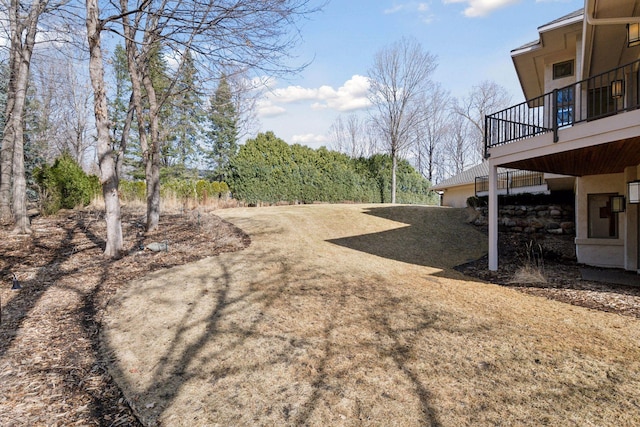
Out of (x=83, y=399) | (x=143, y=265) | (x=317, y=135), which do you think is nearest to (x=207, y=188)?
(x=143, y=265)

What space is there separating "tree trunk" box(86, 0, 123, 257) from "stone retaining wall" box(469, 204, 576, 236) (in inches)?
384

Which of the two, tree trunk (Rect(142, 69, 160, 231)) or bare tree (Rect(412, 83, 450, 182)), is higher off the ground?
bare tree (Rect(412, 83, 450, 182))

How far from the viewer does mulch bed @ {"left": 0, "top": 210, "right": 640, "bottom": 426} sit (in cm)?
257

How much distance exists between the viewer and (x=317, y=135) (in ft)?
128

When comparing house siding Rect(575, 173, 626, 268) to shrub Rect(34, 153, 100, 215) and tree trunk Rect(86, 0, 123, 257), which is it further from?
shrub Rect(34, 153, 100, 215)

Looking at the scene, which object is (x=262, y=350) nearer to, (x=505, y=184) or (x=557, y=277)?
(x=557, y=277)

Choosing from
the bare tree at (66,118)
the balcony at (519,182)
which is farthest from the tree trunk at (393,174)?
the bare tree at (66,118)

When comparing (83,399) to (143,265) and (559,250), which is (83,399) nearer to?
(143,265)

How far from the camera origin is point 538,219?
926 centimetres

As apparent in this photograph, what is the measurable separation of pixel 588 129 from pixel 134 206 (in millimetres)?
12956

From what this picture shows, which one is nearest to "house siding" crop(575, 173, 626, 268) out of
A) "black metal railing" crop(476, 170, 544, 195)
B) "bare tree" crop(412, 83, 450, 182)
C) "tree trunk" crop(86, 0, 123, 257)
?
"black metal railing" crop(476, 170, 544, 195)

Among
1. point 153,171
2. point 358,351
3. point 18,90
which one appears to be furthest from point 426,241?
point 18,90

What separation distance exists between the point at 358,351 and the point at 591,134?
181 inches

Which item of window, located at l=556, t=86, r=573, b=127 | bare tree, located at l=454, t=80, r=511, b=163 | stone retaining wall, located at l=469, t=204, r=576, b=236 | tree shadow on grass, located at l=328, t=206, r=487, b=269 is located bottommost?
tree shadow on grass, located at l=328, t=206, r=487, b=269
